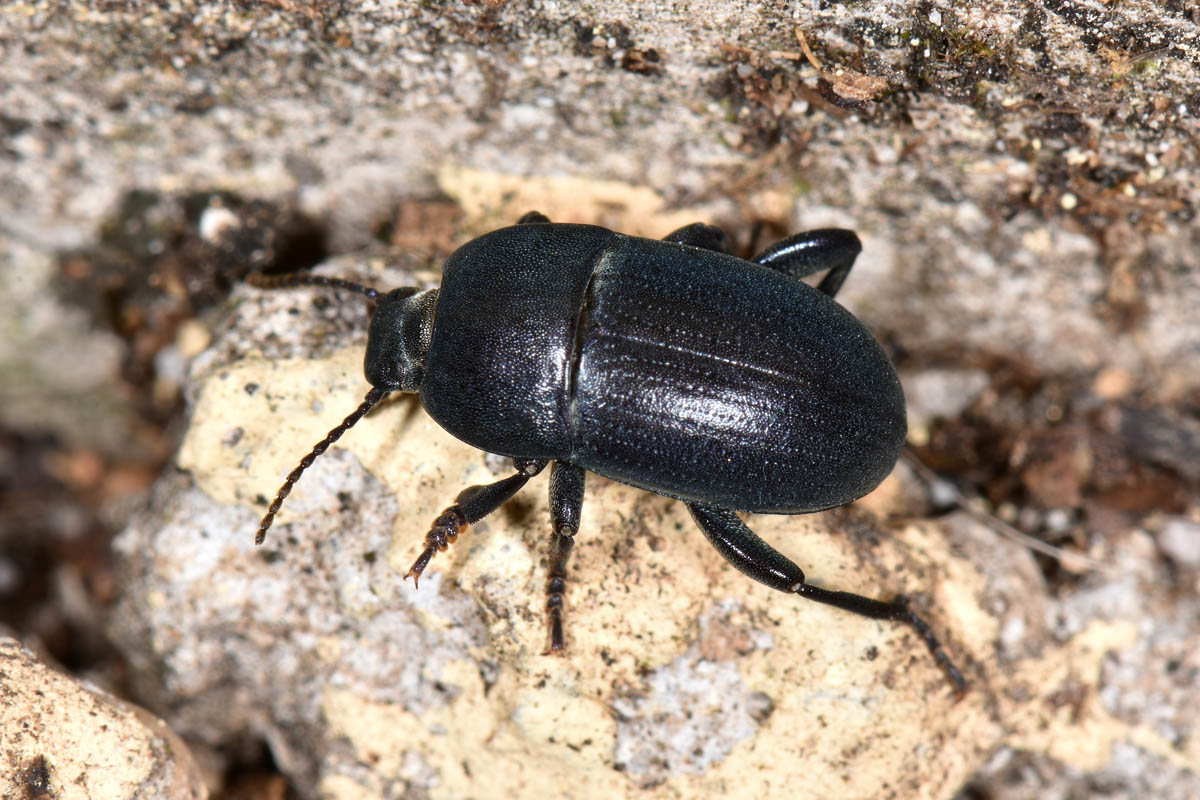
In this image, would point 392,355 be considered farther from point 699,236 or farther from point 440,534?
point 699,236

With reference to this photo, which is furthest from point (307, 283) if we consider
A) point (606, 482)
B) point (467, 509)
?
point (606, 482)

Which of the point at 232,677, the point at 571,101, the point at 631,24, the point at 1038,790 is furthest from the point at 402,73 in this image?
the point at 1038,790

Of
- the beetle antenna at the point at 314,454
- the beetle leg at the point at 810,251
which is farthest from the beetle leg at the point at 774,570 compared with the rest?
the beetle antenna at the point at 314,454

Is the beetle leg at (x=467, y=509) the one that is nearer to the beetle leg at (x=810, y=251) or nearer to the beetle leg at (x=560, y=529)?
the beetle leg at (x=560, y=529)

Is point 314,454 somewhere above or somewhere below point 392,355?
below

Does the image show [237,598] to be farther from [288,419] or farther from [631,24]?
[631,24]

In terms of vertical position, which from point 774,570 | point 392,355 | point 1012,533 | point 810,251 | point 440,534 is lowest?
point 1012,533
